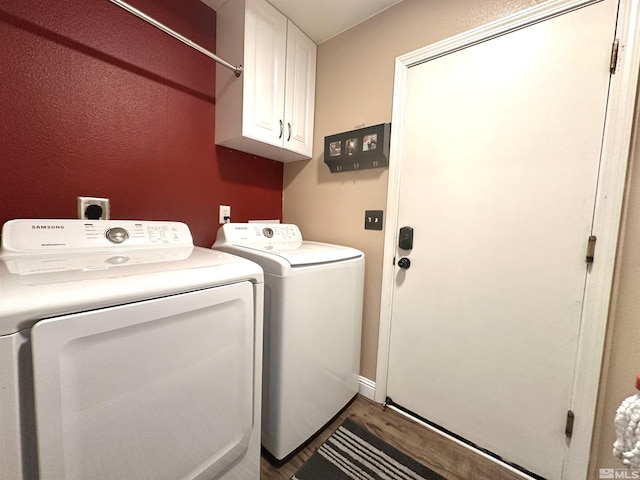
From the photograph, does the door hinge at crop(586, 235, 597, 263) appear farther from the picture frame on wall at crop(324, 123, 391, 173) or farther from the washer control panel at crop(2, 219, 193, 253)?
the washer control panel at crop(2, 219, 193, 253)

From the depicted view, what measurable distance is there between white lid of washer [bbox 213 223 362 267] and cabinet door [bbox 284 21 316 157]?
0.58 m

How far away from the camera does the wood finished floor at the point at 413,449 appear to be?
111 centimetres

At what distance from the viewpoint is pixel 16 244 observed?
0.86 meters

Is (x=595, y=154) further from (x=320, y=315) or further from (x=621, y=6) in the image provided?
(x=320, y=315)

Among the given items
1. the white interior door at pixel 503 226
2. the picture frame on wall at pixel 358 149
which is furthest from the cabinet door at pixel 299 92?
the white interior door at pixel 503 226

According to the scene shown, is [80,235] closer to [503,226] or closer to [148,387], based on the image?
[148,387]

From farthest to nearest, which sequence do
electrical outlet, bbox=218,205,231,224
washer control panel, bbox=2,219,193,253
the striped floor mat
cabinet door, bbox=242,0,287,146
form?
electrical outlet, bbox=218,205,231,224, cabinet door, bbox=242,0,287,146, the striped floor mat, washer control panel, bbox=2,219,193,253

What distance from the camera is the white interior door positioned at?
0.99 metres

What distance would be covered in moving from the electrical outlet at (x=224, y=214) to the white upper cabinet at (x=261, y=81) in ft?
1.34

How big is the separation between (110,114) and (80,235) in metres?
0.62

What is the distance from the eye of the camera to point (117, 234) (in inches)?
41.4

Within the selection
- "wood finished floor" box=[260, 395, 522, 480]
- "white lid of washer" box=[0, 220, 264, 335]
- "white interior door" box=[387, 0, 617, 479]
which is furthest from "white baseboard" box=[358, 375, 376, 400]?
"white lid of washer" box=[0, 220, 264, 335]

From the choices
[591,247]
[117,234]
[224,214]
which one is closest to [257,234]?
[224,214]

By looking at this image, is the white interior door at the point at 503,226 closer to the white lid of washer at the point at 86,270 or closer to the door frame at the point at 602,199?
the door frame at the point at 602,199
